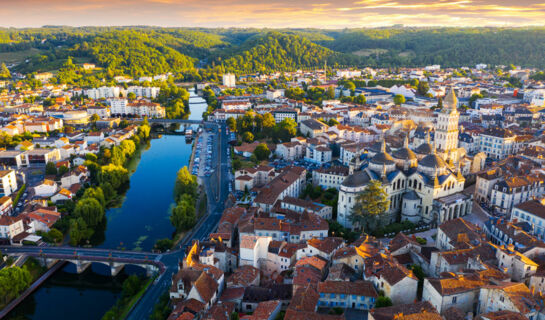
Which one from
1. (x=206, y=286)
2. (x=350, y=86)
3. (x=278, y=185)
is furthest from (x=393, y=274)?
(x=350, y=86)

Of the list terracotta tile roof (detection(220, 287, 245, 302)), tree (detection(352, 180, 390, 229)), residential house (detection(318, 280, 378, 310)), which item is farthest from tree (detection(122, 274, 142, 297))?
tree (detection(352, 180, 390, 229))

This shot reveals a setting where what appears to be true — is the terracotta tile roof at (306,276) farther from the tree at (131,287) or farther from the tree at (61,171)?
the tree at (61,171)

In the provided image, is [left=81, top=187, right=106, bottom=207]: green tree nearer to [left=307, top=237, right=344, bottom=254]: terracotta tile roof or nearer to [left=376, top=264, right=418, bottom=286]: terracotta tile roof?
[left=307, top=237, right=344, bottom=254]: terracotta tile roof

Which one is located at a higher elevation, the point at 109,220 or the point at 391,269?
the point at 391,269

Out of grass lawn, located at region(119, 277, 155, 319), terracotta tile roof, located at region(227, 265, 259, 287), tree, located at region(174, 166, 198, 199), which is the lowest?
grass lawn, located at region(119, 277, 155, 319)

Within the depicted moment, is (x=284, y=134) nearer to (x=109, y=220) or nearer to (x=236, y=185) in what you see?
(x=236, y=185)

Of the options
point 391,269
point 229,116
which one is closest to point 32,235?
point 391,269

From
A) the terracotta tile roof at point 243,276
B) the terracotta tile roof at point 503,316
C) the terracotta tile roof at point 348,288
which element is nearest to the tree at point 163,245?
the terracotta tile roof at point 243,276
